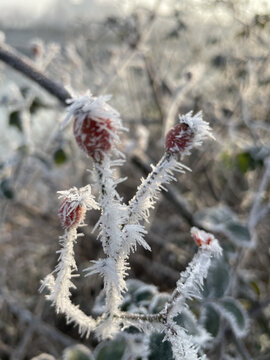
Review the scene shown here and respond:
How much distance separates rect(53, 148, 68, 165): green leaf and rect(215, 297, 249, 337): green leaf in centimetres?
67

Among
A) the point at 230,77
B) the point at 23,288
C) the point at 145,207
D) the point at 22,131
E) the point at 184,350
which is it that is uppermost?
the point at 230,77

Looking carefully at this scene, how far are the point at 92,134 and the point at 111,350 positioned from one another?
0.49 metres

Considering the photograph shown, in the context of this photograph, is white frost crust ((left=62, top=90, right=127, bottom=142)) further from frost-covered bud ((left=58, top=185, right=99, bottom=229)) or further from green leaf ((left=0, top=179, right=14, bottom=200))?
green leaf ((left=0, top=179, right=14, bottom=200))

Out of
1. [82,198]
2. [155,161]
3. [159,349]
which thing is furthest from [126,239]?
[155,161]

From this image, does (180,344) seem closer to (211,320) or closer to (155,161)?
(211,320)

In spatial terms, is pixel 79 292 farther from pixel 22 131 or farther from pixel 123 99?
pixel 123 99

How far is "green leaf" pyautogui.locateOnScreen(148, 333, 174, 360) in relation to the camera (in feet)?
1.82

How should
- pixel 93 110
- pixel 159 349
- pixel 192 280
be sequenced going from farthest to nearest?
pixel 159 349 < pixel 192 280 < pixel 93 110

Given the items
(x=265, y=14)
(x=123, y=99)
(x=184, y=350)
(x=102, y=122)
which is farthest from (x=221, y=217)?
(x=123, y=99)

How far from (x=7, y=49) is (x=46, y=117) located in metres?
1.86

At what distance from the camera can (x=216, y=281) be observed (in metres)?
0.73

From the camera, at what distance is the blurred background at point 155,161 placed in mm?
1128

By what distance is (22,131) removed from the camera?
1.27 m

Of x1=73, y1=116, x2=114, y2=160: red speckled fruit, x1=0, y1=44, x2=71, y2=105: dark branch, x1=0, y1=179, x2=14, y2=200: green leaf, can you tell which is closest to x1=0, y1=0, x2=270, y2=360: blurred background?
x1=0, y1=179, x2=14, y2=200: green leaf
